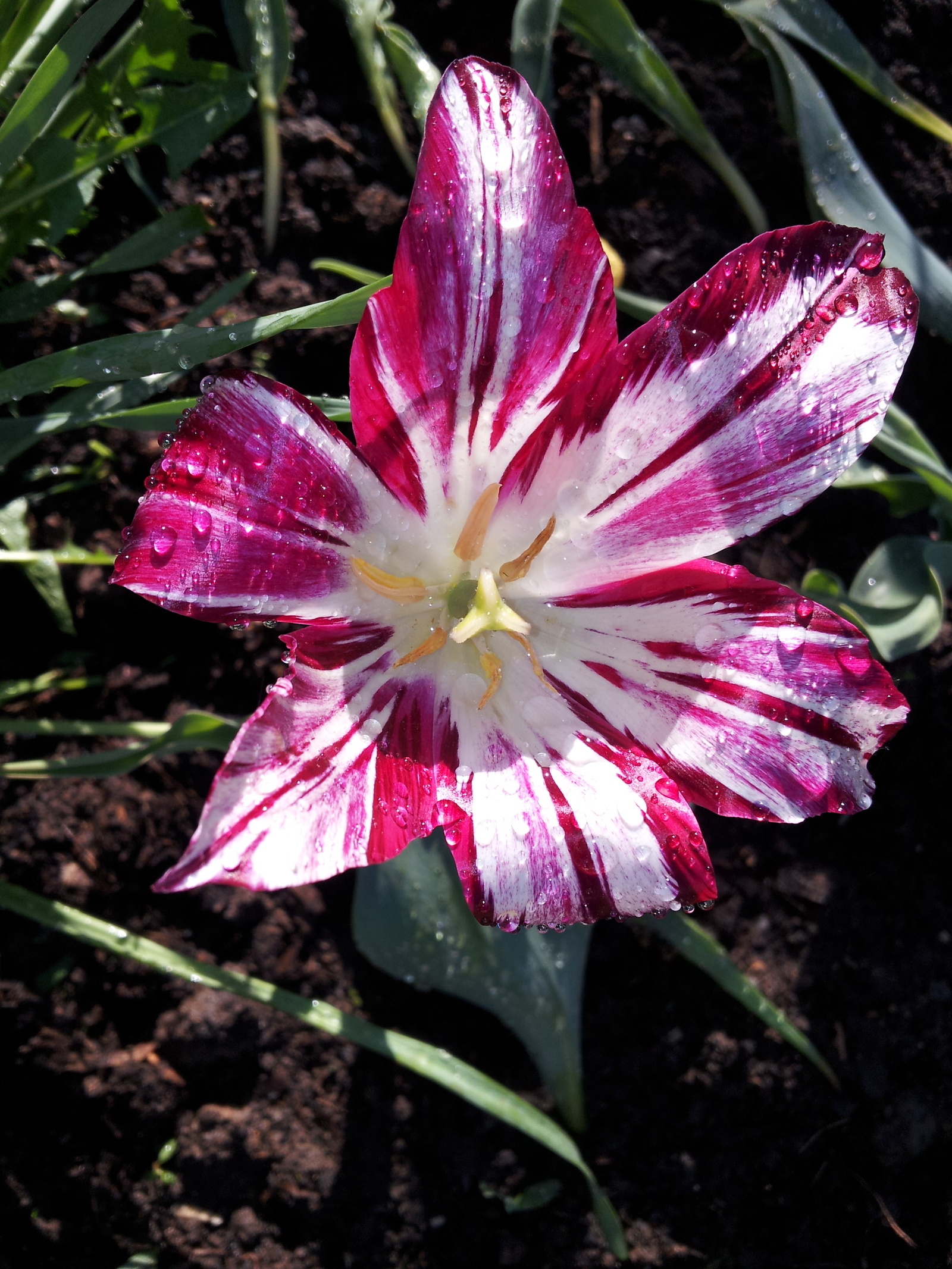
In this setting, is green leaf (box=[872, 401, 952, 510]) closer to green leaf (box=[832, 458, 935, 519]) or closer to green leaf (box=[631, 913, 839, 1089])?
green leaf (box=[832, 458, 935, 519])

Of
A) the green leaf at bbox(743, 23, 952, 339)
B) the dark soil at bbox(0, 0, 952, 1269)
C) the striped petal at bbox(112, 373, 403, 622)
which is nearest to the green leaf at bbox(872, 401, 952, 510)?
the green leaf at bbox(743, 23, 952, 339)

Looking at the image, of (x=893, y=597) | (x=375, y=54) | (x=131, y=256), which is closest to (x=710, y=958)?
(x=893, y=597)

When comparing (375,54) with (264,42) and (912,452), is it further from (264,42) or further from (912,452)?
(912,452)

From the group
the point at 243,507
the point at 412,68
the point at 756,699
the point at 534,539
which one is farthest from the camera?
the point at 412,68

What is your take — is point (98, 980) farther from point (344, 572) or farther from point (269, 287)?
point (269, 287)

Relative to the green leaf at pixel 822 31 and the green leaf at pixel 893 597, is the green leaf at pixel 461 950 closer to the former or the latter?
the green leaf at pixel 893 597
